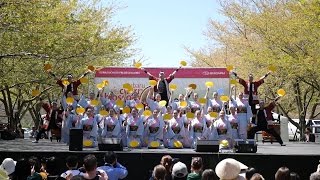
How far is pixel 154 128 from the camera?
17797 mm

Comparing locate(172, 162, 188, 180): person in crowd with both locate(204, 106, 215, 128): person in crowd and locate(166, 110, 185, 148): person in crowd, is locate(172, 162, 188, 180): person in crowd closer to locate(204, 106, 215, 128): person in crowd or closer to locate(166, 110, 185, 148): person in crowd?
locate(204, 106, 215, 128): person in crowd

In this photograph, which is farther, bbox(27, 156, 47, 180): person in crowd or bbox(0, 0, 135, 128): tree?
bbox(0, 0, 135, 128): tree

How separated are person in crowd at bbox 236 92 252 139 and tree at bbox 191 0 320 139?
4967 mm

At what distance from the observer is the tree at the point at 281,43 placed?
2305cm

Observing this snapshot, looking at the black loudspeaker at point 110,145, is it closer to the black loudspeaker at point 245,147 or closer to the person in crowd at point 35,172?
the black loudspeaker at point 245,147

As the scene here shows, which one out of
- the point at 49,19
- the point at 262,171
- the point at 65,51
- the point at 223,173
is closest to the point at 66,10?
the point at 65,51

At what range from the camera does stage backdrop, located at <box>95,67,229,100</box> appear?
67.6ft

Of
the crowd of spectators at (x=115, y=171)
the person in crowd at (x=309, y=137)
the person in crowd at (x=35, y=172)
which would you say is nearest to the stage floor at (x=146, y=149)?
the crowd of spectators at (x=115, y=171)

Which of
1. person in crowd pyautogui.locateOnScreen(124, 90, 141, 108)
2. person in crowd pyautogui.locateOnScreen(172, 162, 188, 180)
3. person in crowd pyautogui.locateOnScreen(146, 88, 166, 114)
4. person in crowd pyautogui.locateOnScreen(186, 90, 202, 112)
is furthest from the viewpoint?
person in crowd pyautogui.locateOnScreen(124, 90, 141, 108)

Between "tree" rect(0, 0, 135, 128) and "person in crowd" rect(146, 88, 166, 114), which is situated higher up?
"tree" rect(0, 0, 135, 128)

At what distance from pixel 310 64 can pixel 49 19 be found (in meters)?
10.4

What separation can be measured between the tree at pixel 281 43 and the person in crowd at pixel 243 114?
16.3ft

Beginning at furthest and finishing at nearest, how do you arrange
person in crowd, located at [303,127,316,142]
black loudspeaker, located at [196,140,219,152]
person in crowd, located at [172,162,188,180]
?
person in crowd, located at [303,127,316,142]
black loudspeaker, located at [196,140,219,152]
person in crowd, located at [172,162,188,180]

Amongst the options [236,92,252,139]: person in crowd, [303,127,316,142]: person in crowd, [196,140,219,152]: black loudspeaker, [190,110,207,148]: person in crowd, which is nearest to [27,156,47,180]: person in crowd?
[196,140,219,152]: black loudspeaker
